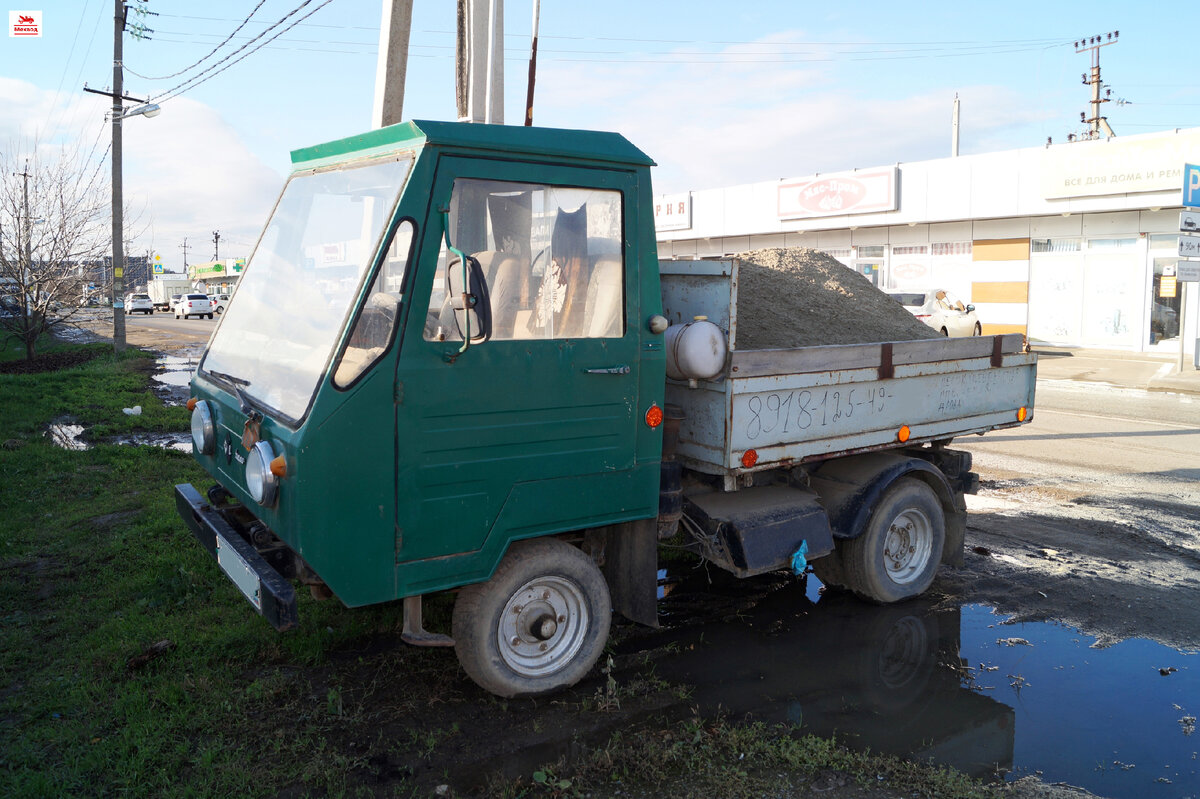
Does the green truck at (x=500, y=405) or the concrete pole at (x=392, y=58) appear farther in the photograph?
the concrete pole at (x=392, y=58)

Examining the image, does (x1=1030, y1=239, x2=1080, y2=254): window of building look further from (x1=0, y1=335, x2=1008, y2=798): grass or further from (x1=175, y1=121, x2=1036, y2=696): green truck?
(x1=0, y1=335, x2=1008, y2=798): grass

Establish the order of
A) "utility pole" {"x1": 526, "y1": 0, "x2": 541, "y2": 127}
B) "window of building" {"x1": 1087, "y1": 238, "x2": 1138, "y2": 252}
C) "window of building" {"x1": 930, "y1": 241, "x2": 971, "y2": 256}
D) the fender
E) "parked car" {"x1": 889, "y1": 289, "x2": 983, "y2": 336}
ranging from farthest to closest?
"window of building" {"x1": 930, "y1": 241, "x2": 971, "y2": 256}, "window of building" {"x1": 1087, "y1": 238, "x2": 1138, "y2": 252}, "parked car" {"x1": 889, "y1": 289, "x2": 983, "y2": 336}, "utility pole" {"x1": 526, "y1": 0, "x2": 541, "y2": 127}, the fender

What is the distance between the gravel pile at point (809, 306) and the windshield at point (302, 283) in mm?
2283

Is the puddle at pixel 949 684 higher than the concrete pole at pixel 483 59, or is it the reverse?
the concrete pole at pixel 483 59

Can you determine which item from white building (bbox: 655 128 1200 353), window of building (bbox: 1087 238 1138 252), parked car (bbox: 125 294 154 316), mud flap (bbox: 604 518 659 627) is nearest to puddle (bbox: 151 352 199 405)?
mud flap (bbox: 604 518 659 627)

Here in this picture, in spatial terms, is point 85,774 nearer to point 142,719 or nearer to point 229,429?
point 142,719

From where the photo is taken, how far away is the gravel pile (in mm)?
5344

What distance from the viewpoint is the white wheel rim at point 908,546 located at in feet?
18.3

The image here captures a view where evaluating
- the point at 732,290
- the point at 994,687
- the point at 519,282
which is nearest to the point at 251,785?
the point at 519,282

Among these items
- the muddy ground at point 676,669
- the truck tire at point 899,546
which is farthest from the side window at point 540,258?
the truck tire at point 899,546

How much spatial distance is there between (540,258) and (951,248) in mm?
27530

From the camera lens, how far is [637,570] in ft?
14.5

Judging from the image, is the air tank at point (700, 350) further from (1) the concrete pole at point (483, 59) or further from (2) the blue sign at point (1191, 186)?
(2) the blue sign at point (1191, 186)

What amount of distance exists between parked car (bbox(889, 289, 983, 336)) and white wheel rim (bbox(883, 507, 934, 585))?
16.7 m
